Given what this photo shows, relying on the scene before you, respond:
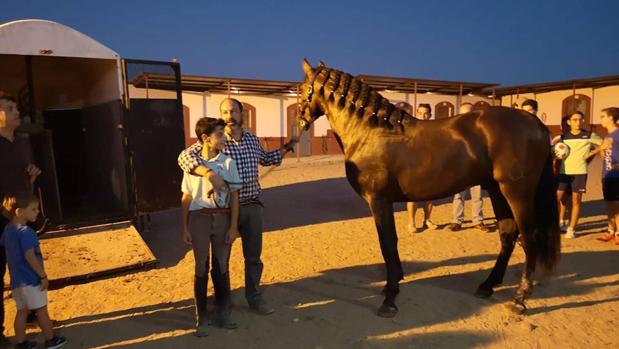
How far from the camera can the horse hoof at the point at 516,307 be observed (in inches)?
124

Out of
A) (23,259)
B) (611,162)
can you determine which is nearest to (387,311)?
(23,259)

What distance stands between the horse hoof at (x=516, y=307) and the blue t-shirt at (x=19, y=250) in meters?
3.70

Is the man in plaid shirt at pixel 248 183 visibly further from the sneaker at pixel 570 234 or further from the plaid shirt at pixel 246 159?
the sneaker at pixel 570 234

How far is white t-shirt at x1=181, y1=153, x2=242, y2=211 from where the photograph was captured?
279cm

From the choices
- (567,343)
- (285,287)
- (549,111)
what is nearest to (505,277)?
(567,343)

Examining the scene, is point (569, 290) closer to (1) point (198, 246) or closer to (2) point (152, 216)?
(1) point (198, 246)

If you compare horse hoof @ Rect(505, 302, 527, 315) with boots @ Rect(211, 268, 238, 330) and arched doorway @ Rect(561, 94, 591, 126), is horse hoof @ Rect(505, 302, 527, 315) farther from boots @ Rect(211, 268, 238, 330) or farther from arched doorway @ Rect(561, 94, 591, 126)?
arched doorway @ Rect(561, 94, 591, 126)

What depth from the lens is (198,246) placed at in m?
2.82

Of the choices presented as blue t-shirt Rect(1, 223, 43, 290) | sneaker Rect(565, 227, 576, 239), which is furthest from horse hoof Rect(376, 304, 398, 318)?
sneaker Rect(565, 227, 576, 239)

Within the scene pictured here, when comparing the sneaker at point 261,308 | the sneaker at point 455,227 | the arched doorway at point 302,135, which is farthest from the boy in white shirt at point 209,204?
the arched doorway at point 302,135

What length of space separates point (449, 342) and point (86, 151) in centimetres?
698

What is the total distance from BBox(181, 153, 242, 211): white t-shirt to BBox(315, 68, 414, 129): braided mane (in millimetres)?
1205

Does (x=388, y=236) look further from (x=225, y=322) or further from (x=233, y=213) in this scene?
(x=225, y=322)

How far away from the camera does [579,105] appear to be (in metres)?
20.9
